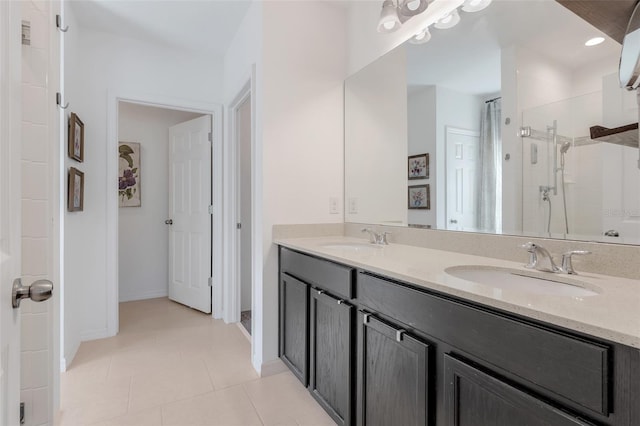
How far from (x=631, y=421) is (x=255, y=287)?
195 centimetres

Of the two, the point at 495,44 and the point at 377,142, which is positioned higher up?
the point at 495,44

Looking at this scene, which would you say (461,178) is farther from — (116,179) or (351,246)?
(116,179)

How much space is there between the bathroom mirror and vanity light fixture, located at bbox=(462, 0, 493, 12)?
0.02m

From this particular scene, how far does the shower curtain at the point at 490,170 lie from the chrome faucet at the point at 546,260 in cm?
25

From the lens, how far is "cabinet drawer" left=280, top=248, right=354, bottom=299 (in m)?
1.47

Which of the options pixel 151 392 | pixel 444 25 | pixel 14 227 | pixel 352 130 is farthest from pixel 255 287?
pixel 444 25

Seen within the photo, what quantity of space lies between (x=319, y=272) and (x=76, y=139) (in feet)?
6.54

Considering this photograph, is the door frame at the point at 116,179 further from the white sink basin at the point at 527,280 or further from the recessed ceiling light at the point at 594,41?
the recessed ceiling light at the point at 594,41

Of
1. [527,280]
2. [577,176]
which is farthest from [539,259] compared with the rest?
[577,176]

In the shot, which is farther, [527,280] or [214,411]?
[214,411]

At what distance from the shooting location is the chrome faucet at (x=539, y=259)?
1.14 meters

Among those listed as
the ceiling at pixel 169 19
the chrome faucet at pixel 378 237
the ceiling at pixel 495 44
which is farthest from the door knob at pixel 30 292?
the ceiling at pixel 169 19

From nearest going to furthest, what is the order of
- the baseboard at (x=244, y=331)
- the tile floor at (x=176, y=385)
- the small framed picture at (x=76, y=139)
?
the tile floor at (x=176, y=385) < the small framed picture at (x=76, y=139) < the baseboard at (x=244, y=331)

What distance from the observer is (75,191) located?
7.55 feet
